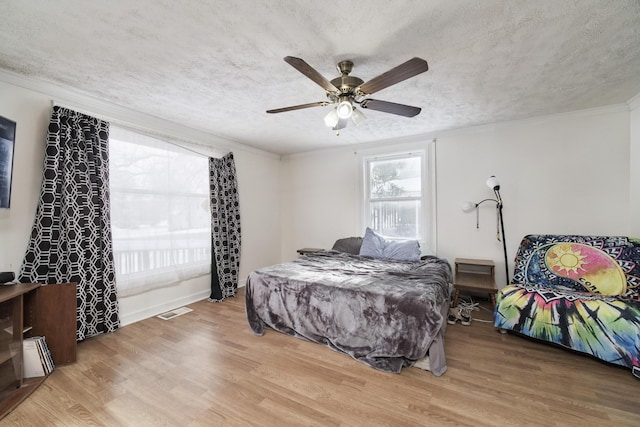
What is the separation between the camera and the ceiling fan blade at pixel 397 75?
1538mm

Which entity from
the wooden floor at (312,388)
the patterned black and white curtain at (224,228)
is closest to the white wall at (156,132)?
the patterned black and white curtain at (224,228)

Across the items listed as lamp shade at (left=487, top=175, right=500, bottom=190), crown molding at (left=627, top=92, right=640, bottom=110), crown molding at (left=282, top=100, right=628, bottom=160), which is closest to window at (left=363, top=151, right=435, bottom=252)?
crown molding at (left=282, top=100, right=628, bottom=160)

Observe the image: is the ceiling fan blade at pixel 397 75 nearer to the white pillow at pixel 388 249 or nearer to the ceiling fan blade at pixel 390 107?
the ceiling fan blade at pixel 390 107

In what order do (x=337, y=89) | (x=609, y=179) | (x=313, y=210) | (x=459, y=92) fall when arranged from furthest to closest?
1. (x=313, y=210)
2. (x=609, y=179)
3. (x=459, y=92)
4. (x=337, y=89)

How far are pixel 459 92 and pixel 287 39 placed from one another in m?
1.81

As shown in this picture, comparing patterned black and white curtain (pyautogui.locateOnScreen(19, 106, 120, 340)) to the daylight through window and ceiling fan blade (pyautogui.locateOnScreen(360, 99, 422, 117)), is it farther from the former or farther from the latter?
the daylight through window

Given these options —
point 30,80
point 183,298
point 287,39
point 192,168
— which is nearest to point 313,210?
point 192,168

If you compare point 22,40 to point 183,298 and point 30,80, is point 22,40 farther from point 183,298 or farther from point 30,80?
point 183,298

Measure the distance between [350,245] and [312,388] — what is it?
2.52 metres

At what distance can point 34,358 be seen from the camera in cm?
197

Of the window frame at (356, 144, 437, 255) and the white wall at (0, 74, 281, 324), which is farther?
the window frame at (356, 144, 437, 255)

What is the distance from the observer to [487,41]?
180 cm

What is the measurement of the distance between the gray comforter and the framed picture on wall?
2067 millimetres

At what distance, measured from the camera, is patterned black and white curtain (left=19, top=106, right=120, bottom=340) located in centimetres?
233
